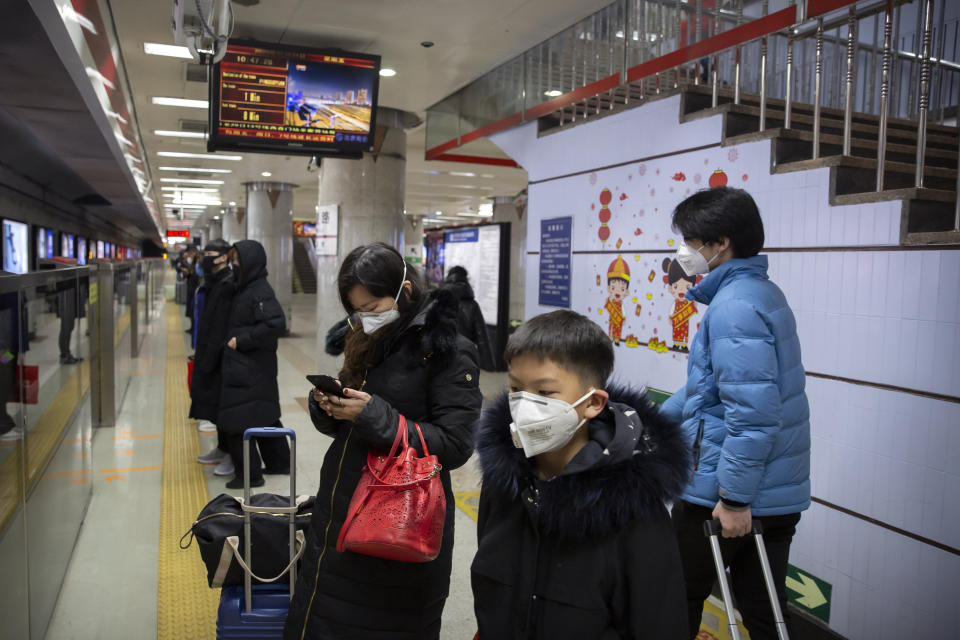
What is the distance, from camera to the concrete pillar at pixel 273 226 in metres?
15.4

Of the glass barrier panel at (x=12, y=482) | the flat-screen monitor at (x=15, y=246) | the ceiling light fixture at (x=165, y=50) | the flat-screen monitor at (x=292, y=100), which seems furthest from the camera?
the flat-screen monitor at (x=15, y=246)

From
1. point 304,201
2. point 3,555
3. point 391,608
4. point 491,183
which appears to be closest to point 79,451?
point 3,555

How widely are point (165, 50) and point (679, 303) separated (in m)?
5.03

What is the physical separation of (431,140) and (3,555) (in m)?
6.80

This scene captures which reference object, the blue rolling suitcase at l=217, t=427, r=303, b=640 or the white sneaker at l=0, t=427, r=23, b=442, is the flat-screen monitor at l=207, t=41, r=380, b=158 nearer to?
the white sneaker at l=0, t=427, r=23, b=442

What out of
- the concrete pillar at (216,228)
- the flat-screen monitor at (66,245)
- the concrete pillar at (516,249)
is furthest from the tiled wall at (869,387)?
the concrete pillar at (216,228)

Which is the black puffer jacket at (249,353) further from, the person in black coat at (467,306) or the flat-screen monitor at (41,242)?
the flat-screen monitor at (41,242)

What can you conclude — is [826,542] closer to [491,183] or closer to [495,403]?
[495,403]

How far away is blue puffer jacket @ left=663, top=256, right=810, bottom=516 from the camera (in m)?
2.07

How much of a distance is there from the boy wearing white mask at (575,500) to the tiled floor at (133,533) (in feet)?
0.57

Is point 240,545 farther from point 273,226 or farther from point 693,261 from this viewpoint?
point 273,226

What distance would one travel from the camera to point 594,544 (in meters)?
1.35

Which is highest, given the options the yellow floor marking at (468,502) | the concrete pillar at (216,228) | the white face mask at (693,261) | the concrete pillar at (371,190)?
the concrete pillar at (216,228)

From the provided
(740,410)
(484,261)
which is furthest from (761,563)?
(484,261)
